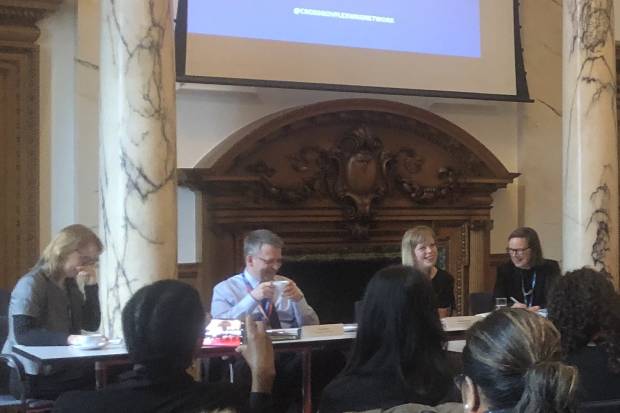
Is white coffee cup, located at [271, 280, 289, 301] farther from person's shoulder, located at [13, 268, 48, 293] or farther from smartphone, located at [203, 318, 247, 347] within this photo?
person's shoulder, located at [13, 268, 48, 293]

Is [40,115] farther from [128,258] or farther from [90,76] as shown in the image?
[128,258]

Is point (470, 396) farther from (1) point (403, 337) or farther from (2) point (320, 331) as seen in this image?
(2) point (320, 331)

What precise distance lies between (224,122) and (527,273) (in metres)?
2.34

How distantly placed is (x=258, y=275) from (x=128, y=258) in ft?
2.21

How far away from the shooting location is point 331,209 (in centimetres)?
628

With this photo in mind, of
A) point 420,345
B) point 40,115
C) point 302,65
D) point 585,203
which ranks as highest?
point 302,65

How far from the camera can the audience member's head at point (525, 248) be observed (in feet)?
17.5

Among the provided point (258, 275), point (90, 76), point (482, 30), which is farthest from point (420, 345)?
point (482, 30)

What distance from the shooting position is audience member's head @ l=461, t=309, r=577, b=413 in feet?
5.47

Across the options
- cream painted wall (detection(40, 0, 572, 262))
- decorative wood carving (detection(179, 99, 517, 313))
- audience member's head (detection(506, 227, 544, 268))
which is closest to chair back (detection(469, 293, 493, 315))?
audience member's head (detection(506, 227, 544, 268))

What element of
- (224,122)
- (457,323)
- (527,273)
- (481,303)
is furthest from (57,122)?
(527,273)

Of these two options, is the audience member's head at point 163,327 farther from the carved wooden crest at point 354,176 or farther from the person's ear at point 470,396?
the carved wooden crest at point 354,176

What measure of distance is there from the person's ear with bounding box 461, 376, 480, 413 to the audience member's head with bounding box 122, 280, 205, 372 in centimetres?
67

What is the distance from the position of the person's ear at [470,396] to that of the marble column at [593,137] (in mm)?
4420
